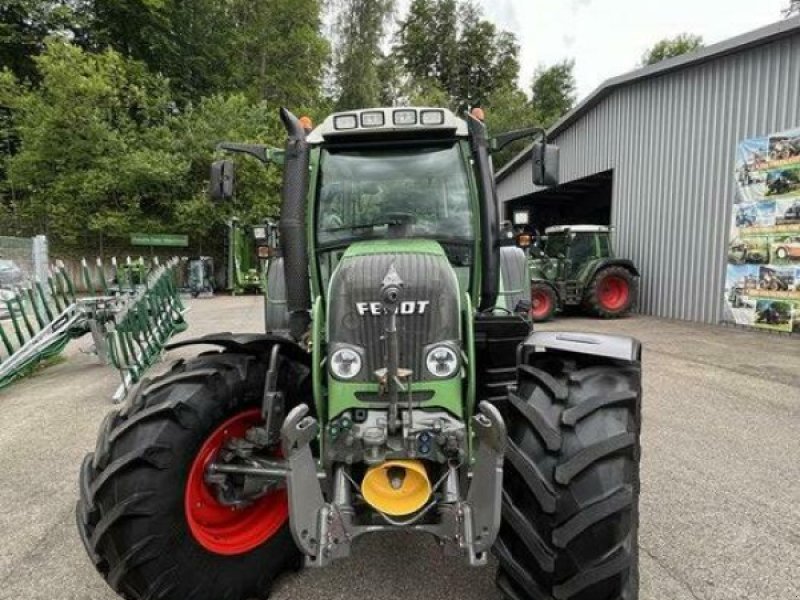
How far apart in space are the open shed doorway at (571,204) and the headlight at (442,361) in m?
13.8

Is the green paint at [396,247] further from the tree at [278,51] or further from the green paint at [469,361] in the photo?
the tree at [278,51]

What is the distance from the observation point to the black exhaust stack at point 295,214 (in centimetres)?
281

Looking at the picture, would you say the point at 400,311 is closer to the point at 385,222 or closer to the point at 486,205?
the point at 385,222

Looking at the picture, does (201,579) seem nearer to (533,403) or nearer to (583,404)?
(533,403)

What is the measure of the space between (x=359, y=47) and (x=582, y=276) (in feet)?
55.2

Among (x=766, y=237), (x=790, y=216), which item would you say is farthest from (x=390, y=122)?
(x=766, y=237)

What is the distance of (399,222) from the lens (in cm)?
290

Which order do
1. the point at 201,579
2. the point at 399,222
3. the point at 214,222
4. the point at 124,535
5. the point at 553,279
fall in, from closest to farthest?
1. the point at 124,535
2. the point at 201,579
3. the point at 399,222
4. the point at 553,279
5. the point at 214,222

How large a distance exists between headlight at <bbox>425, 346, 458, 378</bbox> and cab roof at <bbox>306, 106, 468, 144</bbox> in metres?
1.26

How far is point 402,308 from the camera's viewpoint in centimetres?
211

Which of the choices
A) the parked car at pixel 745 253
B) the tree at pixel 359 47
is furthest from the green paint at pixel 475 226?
the tree at pixel 359 47

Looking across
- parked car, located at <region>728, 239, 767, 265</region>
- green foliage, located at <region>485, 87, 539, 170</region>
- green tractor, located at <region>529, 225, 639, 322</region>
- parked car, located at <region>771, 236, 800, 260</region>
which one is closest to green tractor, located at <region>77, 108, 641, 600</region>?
parked car, located at <region>771, 236, 800, 260</region>

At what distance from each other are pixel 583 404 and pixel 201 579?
1.62 meters

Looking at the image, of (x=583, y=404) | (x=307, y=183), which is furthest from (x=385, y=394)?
(x=307, y=183)
